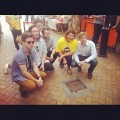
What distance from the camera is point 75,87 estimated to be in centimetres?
424

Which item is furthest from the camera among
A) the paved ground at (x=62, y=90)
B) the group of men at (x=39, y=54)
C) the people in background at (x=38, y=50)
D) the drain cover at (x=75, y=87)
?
the drain cover at (x=75, y=87)

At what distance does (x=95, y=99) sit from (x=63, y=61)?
1.52m

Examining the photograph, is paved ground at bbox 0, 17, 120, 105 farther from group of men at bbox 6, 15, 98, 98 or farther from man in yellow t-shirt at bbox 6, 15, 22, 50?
man in yellow t-shirt at bbox 6, 15, 22, 50

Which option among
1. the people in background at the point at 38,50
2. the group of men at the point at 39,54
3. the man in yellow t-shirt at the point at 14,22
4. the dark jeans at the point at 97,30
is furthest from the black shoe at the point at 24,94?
the dark jeans at the point at 97,30

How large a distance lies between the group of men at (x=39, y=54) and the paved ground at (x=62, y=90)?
192mm

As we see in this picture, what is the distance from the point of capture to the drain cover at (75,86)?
415cm

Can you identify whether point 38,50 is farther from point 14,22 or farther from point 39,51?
point 14,22

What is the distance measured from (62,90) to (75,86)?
0.42m

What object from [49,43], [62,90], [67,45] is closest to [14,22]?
[49,43]

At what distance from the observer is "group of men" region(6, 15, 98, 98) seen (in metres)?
3.36

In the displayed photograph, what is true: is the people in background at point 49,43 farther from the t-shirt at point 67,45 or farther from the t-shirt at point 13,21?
the t-shirt at point 13,21

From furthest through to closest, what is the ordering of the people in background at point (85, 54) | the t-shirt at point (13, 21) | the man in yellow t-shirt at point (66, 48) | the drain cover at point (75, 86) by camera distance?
the t-shirt at point (13, 21) < the man in yellow t-shirt at point (66, 48) < the people in background at point (85, 54) < the drain cover at point (75, 86)

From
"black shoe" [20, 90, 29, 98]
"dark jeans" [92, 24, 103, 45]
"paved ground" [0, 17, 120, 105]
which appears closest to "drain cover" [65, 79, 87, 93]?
"paved ground" [0, 17, 120, 105]
